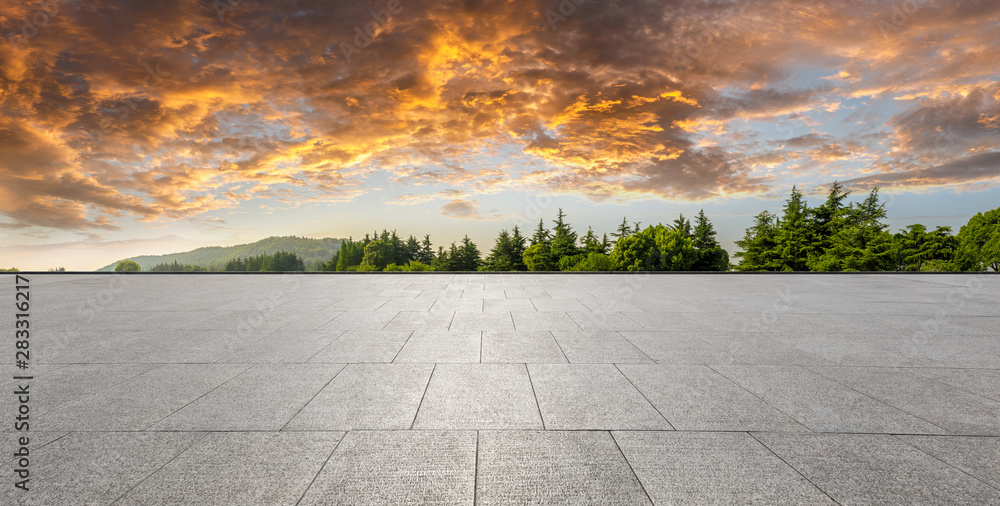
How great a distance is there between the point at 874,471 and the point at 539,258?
66819 millimetres

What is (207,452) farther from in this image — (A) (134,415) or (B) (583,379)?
(B) (583,379)

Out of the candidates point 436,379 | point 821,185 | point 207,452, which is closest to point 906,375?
point 436,379

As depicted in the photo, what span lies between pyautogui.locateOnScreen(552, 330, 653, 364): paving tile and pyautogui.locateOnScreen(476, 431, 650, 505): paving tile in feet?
7.13

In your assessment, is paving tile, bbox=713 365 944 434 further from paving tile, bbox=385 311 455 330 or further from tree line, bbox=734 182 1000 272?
tree line, bbox=734 182 1000 272

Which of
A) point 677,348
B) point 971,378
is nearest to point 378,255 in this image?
point 677,348

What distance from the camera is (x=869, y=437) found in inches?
130

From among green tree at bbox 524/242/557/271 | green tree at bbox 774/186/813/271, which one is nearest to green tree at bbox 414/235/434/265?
green tree at bbox 524/242/557/271

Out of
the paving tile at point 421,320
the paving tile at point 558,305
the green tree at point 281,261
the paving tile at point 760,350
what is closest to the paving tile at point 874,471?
the paving tile at point 760,350

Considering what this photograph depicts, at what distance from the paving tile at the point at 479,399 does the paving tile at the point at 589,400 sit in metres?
0.17

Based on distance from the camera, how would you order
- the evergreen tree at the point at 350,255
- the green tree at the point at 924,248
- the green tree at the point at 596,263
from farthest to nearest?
the evergreen tree at the point at 350,255 → the green tree at the point at 596,263 → the green tree at the point at 924,248

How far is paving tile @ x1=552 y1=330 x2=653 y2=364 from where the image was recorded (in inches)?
212

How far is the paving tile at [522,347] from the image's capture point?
5.37 meters

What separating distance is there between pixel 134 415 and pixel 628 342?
6028 mm

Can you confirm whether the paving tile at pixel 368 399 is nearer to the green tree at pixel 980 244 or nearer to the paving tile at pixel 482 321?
→ the paving tile at pixel 482 321
